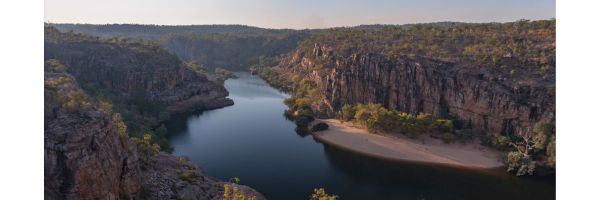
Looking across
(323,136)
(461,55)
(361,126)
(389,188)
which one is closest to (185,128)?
(323,136)

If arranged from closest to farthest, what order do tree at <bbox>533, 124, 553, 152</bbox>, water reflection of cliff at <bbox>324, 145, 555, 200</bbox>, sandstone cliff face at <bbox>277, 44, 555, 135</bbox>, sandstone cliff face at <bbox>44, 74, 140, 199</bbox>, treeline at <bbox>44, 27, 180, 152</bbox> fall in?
sandstone cliff face at <bbox>44, 74, 140, 199</bbox>
water reflection of cliff at <bbox>324, 145, 555, 200</bbox>
tree at <bbox>533, 124, 553, 152</bbox>
sandstone cliff face at <bbox>277, 44, 555, 135</bbox>
treeline at <bbox>44, 27, 180, 152</bbox>

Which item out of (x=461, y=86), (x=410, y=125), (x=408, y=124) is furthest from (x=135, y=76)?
(x=461, y=86)

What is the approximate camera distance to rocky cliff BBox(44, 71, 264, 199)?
86.9 feet

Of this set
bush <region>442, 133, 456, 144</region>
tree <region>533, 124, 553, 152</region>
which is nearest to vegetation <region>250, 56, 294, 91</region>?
bush <region>442, 133, 456, 144</region>

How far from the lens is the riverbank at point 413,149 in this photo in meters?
61.0

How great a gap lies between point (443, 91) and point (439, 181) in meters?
30.8

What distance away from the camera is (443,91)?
79.8 m

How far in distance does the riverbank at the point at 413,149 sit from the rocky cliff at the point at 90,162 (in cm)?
3274

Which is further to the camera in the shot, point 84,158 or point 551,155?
point 551,155

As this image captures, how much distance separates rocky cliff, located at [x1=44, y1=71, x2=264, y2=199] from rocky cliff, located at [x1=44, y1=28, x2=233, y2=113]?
62.2 meters

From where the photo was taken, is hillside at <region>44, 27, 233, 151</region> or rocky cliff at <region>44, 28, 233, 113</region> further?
rocky cliff at <region>44, 28, 233, 113</region>

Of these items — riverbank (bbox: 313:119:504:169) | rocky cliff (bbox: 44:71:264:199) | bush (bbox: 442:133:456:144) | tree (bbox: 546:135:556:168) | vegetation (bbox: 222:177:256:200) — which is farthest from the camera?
bush (bbox: 442:133:456:144)

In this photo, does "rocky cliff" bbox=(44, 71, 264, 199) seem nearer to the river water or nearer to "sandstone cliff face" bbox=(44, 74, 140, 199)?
"sandstone cliff face" bbox=(44, 74, 140, 199)

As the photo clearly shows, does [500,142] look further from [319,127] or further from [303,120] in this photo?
[303,120]
